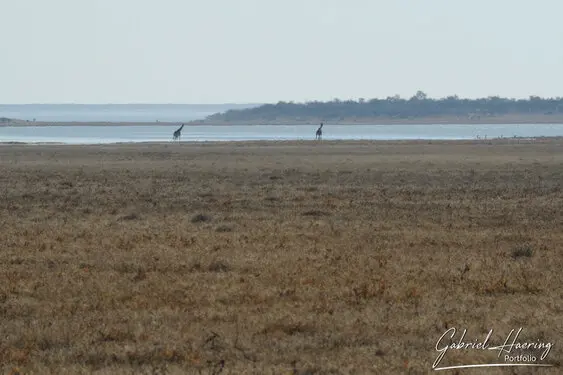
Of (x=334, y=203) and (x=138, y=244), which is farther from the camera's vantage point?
(x=334, y=203)

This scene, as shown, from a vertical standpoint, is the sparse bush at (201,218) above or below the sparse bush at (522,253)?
below

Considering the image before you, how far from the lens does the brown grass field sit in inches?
434

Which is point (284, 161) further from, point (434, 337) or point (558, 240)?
point (434, 337)

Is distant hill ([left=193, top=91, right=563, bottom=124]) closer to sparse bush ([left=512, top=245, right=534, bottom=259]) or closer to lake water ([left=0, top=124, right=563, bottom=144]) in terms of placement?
lake water ([left=0, top=124, right=563, bottom=144])

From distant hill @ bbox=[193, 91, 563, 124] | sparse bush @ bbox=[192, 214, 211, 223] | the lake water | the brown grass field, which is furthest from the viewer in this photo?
distant hill @ bbox=[193, 91, 563, 124]

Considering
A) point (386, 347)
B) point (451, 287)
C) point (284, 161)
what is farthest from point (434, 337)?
point (284, 161)

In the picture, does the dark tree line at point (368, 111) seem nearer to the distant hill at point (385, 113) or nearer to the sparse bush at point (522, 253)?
the distant hill at point (385, 113)

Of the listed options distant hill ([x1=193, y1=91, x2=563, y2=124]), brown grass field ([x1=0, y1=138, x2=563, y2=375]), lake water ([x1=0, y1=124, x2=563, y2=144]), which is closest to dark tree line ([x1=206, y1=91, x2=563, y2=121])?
distant hill ([x1=193, y1=91, x2=563, y2=124])

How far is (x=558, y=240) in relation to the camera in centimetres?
1944

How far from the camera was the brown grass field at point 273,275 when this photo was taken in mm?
11016

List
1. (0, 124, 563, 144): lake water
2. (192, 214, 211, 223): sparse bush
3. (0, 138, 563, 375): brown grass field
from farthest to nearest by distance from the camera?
1. (0, 124, 563, 144): lake water
2. (192, 214, 211, 223): sparse bush
3. (0, 138, 563, 375): brown grass field

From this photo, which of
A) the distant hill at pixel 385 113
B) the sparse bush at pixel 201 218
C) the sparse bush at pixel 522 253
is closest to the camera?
the sparse bush at pixel 522 253

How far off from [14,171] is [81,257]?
25681 millimetres

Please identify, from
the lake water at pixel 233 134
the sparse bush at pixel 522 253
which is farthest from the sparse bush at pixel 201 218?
the lake water at pixel 233 134
